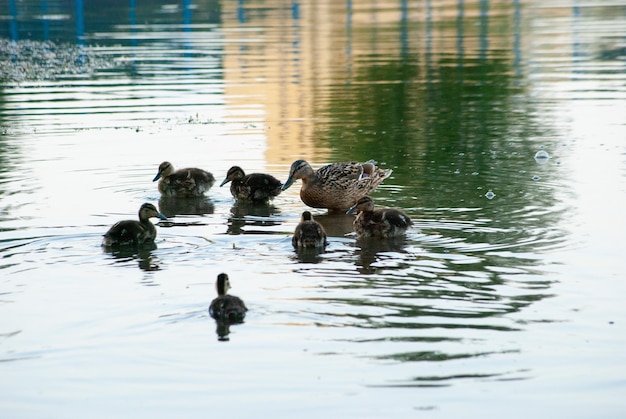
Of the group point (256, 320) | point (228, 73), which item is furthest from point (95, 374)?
point (228, 73)

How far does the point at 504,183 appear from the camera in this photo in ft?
47.3

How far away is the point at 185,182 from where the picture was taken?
46.8 feet

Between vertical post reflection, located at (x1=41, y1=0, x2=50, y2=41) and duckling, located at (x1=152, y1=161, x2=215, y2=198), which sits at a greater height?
vertical post reflection, located at (x1=41, y1=0, x2=50, y2=41)

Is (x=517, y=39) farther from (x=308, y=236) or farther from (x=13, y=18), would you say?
(x=308, y=236)

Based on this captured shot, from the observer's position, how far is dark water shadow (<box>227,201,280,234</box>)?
487 inches

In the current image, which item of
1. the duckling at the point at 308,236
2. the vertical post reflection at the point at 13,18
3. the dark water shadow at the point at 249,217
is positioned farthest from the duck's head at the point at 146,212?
the vertical post reflection at the point at 13,18

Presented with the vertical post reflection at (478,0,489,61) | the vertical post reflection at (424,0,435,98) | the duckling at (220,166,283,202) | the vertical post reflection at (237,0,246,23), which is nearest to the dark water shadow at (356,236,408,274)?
the duckling at (220,166,283,202)

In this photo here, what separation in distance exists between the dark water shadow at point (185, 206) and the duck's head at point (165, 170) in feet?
1.33

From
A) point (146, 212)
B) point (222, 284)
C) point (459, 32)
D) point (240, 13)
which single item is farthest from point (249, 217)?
point (240, 13)

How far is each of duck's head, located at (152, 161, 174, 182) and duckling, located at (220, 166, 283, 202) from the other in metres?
1.04

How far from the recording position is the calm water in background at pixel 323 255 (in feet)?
24.4

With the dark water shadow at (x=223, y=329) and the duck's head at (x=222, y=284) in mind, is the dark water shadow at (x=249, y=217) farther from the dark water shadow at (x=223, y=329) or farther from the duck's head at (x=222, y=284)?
the dark water shadow at (x=223, y=329)

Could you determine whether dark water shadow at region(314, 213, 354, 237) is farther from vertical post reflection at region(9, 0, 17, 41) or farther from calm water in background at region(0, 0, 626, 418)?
vertical post reflection at region(9, 0, 17, 41)

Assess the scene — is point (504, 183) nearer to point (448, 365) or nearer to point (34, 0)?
point (448, 365)
